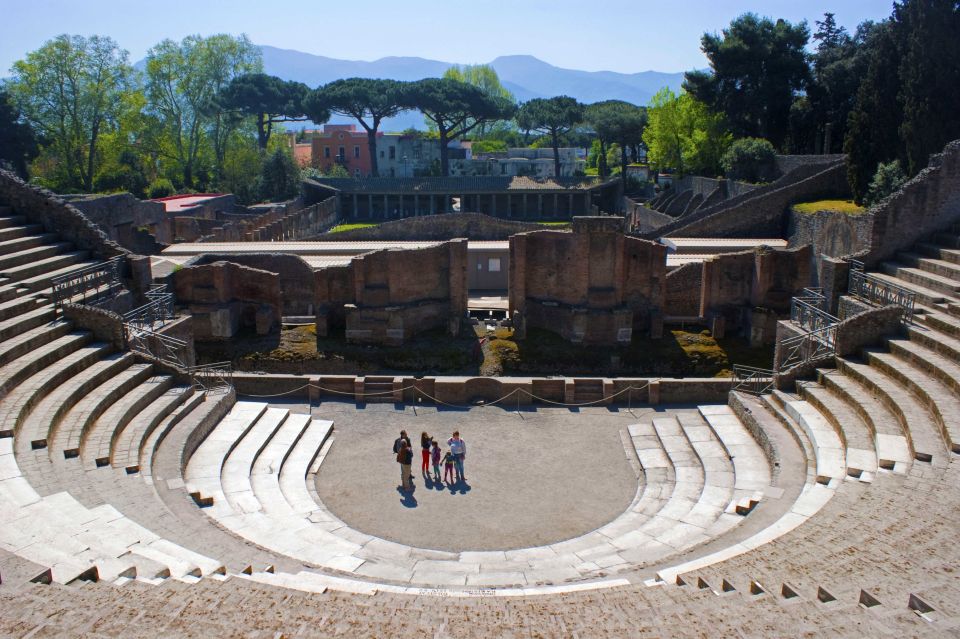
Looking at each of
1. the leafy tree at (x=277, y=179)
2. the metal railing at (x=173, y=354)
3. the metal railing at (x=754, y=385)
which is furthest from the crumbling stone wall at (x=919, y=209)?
the leafy tree at (x=277, y=179)

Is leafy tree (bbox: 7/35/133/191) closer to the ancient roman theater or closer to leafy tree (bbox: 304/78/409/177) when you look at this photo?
leafy tree (bbox: 304/78/409/177)

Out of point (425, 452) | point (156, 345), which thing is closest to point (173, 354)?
point (156, 345)

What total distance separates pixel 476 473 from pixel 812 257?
1416 cm

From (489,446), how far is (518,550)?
4469 mm

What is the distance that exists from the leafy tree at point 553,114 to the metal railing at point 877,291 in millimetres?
48688

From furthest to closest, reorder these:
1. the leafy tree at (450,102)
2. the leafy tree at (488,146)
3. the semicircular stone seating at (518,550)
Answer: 1. the leafy tree at (488,146)
2. the leafy tree at (450,102)
3. the semicircular stone seating at (518,550)

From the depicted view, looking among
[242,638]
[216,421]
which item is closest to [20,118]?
[216,421]

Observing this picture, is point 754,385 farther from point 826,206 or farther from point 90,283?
point 826,206

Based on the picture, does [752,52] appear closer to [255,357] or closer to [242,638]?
[255,357]

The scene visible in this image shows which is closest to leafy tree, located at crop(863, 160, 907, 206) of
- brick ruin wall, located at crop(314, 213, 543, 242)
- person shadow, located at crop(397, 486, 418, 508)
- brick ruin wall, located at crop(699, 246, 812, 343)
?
brick ruin wall, located at crop(699, 246, 812, 343)

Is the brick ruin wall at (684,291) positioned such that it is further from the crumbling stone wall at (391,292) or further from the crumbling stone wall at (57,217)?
the crumbling stone wall at (57,217)

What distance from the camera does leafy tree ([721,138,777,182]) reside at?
140 feet

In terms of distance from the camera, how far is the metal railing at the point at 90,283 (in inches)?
691

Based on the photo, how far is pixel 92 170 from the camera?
51.5 meters
